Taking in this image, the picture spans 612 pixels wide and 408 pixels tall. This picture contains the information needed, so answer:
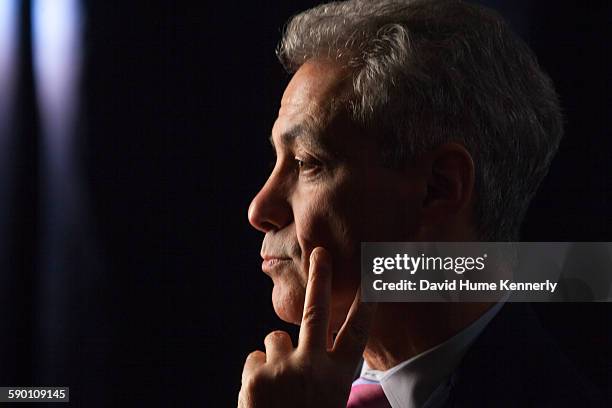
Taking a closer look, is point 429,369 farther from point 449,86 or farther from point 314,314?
point 449,86

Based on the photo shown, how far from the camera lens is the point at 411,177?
1227 mm

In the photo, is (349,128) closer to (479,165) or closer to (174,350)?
(479,165)

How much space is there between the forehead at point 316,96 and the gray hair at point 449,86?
2 cm

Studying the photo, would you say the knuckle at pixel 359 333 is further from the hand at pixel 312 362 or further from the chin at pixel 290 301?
the chin at pixel 290 301

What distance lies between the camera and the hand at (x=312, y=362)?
1085 millimetres

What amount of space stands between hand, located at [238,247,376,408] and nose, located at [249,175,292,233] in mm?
123

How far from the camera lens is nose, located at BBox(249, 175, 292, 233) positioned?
4.10 ft

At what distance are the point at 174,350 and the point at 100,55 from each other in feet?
2.32

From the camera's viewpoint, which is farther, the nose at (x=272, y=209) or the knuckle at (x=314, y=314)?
the nose at (x=272, y=209)

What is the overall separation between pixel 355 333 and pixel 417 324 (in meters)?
0.17

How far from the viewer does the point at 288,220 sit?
1261 millimetres

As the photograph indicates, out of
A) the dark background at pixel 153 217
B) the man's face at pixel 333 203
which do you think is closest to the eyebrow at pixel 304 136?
the man's face at pixel 333 203

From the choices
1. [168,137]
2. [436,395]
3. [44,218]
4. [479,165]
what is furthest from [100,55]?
[436,395]

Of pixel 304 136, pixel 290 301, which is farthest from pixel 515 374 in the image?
pixel 304 136
